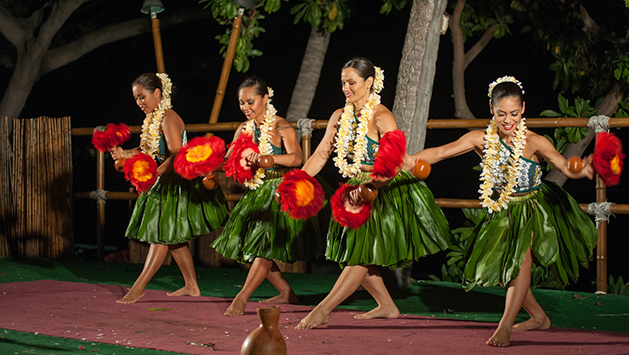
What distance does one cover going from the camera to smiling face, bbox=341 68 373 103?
11.8 ft

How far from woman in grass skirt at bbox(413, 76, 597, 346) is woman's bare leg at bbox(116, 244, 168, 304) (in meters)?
1.98

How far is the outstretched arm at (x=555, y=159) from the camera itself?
286cm

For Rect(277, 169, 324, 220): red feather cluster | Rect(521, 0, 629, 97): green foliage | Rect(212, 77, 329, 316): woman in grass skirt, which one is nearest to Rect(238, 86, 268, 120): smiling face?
Rect(212, 77, 329, 316): woman in grass skirt

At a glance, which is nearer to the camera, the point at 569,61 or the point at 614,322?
the point at 614,322

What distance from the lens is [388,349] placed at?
2947 millimetres

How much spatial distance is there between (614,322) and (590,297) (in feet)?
2.54

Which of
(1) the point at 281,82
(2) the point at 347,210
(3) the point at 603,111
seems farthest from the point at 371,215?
(1) the point at 281,82

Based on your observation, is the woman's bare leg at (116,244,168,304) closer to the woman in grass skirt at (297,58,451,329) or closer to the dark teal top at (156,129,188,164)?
the dark teal top at (156,129,188,164)

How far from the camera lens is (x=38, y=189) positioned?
22.3ft

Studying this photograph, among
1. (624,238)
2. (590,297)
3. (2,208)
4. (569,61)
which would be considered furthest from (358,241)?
(2,208)

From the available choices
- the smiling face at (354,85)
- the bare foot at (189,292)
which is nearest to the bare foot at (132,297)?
the bare foot at (189,292)

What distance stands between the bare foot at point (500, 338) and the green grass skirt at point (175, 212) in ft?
6.70

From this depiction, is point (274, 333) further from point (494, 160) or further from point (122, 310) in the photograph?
point (122, 310)

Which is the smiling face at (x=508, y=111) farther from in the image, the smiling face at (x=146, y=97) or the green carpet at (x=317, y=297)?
the smiling face at (x=146, y=97)
